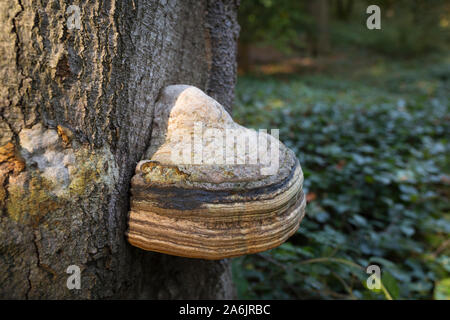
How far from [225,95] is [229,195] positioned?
29.8 inches

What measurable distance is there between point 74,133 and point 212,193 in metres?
0.47

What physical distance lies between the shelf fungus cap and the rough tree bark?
0.38ft

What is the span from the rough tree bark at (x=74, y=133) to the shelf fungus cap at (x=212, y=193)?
116 millimetres

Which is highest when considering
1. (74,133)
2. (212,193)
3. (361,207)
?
(74,133)

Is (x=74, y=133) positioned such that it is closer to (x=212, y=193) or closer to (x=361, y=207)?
(x=212, y=193)

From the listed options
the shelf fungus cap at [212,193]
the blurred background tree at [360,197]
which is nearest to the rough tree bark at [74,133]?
the shelf fungus cap at [212,193]

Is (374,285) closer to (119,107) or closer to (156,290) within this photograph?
(156,290)

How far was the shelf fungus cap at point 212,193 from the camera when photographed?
35.0 inches

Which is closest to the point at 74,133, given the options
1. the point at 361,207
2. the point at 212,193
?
the point at 212,193

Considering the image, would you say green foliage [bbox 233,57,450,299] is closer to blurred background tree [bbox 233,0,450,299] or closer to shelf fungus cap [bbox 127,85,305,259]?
blurred background tree [bbox 233,0,450,299]

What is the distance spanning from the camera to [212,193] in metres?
0.88

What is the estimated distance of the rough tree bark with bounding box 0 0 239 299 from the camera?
82 centimetres

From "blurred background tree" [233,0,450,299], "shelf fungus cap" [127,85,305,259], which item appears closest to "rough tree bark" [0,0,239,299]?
"shelf fungus cap" [127,85,305,259]
